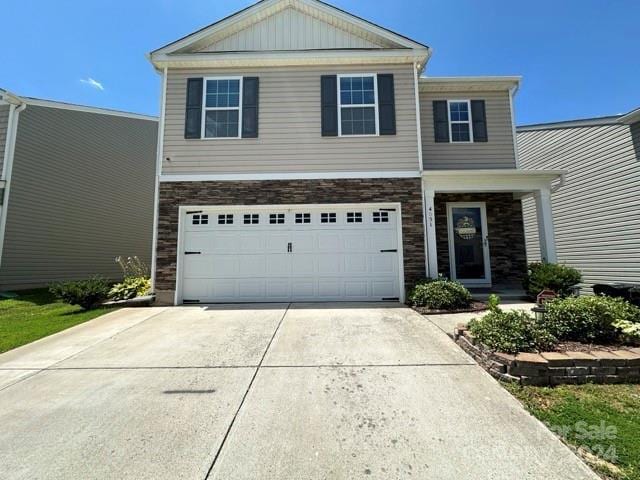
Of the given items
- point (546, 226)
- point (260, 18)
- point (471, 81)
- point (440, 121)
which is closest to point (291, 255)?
point (440, 121)

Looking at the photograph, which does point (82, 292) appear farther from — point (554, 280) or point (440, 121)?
point (554, 280)

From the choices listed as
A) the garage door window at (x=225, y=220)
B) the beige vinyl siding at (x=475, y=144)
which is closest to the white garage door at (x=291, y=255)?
the garage door window at (x=225, y=220)

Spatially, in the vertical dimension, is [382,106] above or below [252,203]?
above

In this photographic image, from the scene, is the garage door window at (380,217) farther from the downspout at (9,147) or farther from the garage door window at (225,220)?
the downspout at (9,147)

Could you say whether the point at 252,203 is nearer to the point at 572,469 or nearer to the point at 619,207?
the point at 572,469

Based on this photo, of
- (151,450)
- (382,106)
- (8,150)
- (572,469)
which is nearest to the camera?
(572,469)

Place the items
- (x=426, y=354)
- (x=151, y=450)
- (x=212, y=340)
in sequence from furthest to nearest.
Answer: (x=212, y=340) → (x=426, y=354) → (x=151, y=450)

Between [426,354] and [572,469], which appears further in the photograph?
[426,354]

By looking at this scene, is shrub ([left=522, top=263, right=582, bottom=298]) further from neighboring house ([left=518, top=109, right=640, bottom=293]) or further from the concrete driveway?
the concrete driveway

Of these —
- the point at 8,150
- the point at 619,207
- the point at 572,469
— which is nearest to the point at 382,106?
the point at 619,207

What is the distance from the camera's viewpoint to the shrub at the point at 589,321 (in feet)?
12.3

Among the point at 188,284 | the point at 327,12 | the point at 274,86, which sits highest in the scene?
the point at 327,12

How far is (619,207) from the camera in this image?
8445 millimetres

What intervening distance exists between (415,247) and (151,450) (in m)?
6.45
